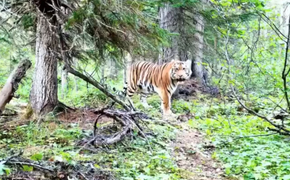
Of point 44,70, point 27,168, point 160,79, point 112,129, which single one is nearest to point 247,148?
point 112,129

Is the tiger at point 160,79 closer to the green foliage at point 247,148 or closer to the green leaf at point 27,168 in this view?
the green foliage at point 247,148

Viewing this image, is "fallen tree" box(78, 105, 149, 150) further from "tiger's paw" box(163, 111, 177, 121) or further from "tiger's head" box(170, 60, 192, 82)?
"tiger's head" box(170, 60, 192, 82)

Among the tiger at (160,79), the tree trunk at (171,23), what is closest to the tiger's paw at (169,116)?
the tiger at (160,79)

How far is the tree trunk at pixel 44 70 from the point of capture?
561 cm

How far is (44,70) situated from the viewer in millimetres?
5656

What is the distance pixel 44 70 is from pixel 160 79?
3582mm

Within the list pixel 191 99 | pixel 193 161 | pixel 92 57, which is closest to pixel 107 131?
pixel 193 161

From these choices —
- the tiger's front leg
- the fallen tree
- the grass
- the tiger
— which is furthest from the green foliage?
the fallen tree

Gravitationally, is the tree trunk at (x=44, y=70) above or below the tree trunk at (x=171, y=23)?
below

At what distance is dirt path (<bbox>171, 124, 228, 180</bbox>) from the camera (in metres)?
3.95

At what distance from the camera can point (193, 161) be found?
14.8ft

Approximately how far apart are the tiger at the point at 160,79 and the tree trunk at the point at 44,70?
194 centimetres

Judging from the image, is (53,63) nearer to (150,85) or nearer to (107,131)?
(107,131)

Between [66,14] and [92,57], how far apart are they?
1081 millimetres
